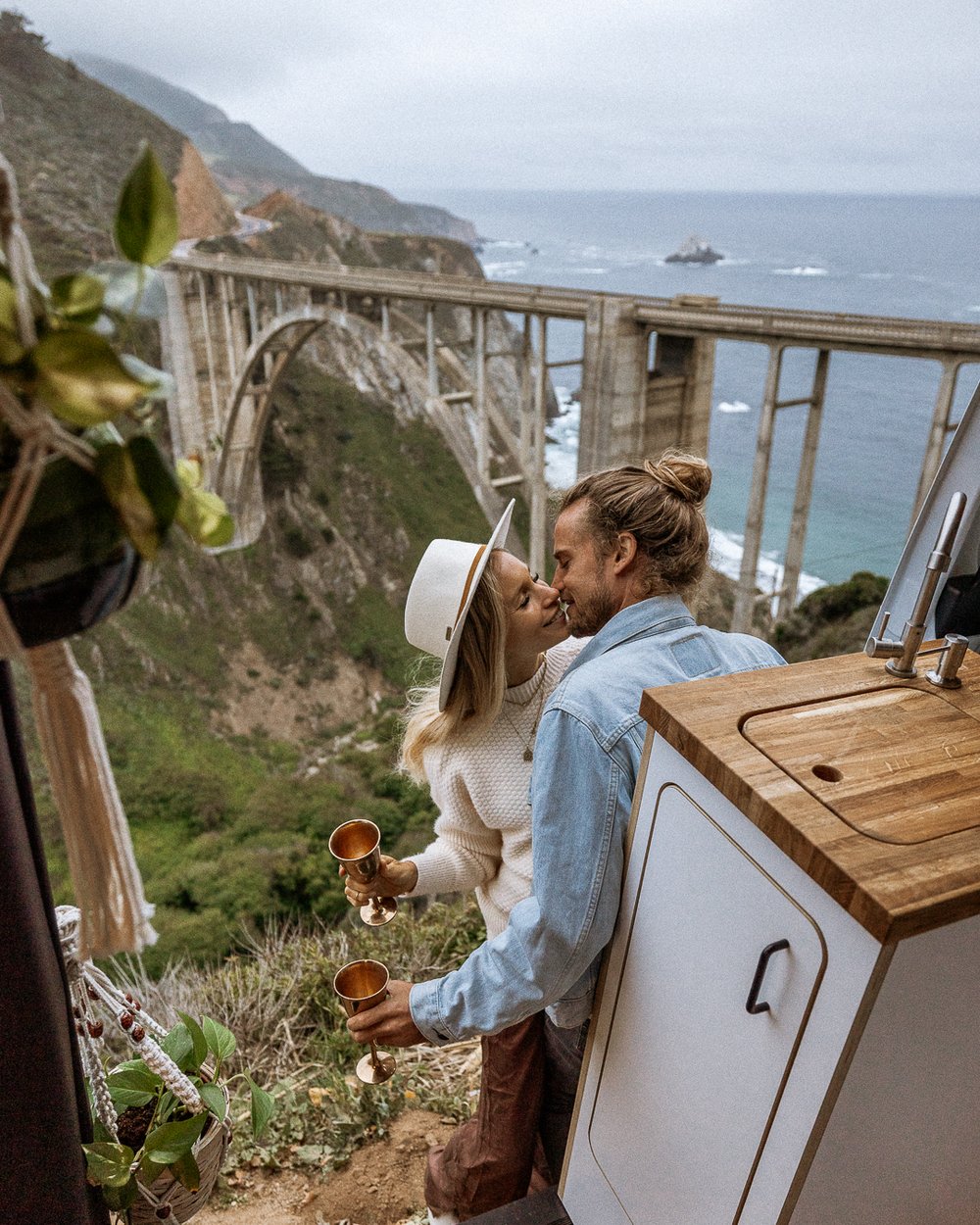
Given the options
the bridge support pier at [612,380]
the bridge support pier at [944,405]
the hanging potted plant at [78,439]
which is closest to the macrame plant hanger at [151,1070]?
the hanging potted plant at [78,439]

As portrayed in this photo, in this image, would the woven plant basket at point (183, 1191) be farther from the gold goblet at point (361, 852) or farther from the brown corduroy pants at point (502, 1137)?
the brown corduroy pants at point (502, 1137)

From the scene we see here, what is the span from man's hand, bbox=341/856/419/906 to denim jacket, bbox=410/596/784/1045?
0.89 ft

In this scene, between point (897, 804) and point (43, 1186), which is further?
point (43, 1186)

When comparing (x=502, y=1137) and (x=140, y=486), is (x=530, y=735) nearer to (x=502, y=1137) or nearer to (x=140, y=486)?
(x=502, y=1137)

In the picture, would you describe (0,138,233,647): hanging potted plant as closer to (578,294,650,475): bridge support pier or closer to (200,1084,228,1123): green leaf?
(200,1084,228,1123): green leaf

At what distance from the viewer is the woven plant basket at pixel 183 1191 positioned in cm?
129

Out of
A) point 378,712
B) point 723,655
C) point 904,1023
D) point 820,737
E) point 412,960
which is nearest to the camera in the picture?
point 904,1023

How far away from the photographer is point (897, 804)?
962mm

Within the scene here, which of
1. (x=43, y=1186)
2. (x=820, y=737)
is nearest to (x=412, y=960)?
(x=43, y=1186)

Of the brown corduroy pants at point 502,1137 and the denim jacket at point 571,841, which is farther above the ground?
the denim jacket at point 571,841

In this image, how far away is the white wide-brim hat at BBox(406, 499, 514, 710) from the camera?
1.45 meters

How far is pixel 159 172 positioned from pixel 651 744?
0.85 metres

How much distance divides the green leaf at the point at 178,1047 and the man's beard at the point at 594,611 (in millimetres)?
935

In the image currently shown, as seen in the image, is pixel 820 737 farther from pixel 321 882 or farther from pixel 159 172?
pixel 321 882
